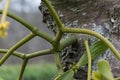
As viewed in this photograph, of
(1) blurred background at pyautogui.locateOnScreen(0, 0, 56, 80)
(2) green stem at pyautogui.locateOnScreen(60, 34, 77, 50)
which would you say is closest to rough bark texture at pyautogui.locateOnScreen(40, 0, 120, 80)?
(2) green stem at pyautogui.locateOnScreen(60, 34, 77, 50)

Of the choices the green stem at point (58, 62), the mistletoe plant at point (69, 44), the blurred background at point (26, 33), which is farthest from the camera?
the blurred background at point (26, 33)

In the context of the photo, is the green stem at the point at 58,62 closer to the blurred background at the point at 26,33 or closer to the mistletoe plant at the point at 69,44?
the mistletoe plant at the point at 69,44

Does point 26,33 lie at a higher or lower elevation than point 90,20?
higher

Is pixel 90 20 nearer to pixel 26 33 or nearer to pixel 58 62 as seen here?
pixel 58 62

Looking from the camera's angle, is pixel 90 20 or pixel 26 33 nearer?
Answer: pixel 90 20

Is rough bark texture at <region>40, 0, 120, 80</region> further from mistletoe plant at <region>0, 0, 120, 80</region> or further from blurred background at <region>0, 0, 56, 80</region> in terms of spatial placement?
blurred background at <region>0, 0, 56, 80</region>

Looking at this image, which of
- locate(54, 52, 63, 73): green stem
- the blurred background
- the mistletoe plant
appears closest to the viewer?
the mistletoe plant

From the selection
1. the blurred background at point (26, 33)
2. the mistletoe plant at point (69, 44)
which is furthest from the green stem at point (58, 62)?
the blurred background at point (26, 33)

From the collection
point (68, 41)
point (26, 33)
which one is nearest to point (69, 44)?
point (68, 41)
